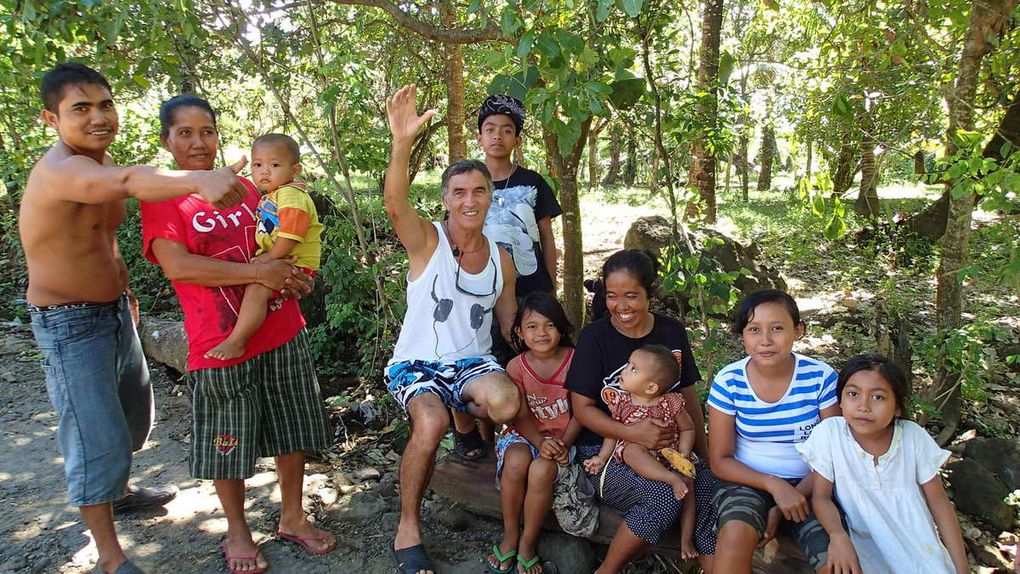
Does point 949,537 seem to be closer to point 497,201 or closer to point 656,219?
point 497,201

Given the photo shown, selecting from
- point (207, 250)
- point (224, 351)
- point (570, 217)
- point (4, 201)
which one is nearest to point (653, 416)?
point (224, 351)

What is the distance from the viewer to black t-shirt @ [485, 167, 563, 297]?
349cm

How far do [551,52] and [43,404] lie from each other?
4653 millimetres

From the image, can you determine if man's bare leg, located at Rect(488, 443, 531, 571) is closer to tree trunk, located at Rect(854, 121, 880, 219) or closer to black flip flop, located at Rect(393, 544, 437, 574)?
black flip flop, located at Rect(393, 544, 437, 574)

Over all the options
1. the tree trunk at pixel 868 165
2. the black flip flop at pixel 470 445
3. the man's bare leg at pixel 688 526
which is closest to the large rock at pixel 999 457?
the tree trunk at pixel 868 165

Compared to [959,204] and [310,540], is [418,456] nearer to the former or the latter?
[310,540]

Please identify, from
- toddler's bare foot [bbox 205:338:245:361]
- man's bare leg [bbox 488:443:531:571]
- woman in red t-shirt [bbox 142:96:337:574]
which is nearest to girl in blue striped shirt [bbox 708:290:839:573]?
man's bare leg [bbox 488:443:531:571]

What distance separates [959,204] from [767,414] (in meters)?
2.47

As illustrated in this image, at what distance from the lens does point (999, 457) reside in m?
4.21

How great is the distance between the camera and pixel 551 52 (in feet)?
7.79

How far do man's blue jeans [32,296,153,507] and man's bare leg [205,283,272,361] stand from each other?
446 millimetres

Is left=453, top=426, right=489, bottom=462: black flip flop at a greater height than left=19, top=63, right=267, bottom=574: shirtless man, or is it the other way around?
left=19, top=63, right=267, bottom=574: shirtless man

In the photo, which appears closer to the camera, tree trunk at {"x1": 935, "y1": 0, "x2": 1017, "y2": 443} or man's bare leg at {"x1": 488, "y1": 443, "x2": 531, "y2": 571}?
man's bare leg at {"x1": 488, "y1": 443, "x2": 531, "y2": 571}

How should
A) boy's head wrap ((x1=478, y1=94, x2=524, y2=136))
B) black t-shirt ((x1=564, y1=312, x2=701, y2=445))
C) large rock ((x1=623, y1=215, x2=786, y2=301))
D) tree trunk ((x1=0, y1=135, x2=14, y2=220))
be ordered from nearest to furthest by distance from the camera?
black t-shirt ((x1=564, y1=312, x2=701, y2=445)) → boy's head wrap ((x1=478, y1=94, x2=524, y2=136)) → large rock ((x1=623, y1=215, x2=786, y2=301)) → tree trunk ((x1=0, y1=135, x2=14, y2=220))
